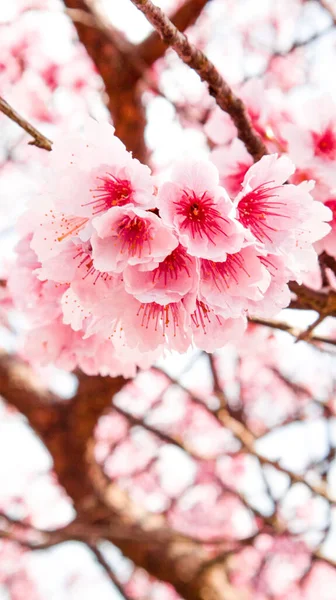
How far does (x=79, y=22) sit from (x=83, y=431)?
6.31ft

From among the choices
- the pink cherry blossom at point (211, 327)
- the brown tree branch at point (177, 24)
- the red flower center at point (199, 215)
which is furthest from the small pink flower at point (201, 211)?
the brown tree branch at point (177, 24)

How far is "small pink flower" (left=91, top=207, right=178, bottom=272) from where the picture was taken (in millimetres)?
724

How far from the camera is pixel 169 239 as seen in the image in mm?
750

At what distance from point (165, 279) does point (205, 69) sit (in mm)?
380

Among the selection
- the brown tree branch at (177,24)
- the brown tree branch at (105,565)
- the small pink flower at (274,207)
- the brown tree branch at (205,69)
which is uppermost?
the brown tree branch at (177,24)

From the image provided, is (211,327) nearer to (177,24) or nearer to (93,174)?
(93,174)

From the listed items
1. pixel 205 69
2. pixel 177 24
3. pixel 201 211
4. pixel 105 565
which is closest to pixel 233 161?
pixel 205 69

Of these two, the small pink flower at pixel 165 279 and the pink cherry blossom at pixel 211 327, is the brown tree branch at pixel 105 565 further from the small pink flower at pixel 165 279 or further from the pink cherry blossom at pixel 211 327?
the small pink flower at pixel 165 279

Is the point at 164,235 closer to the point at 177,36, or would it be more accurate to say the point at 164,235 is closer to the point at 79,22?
the point at 177,36

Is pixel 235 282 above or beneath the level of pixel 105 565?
above

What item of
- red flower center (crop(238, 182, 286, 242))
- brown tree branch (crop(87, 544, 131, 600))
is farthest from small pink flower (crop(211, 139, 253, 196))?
brown tree branch (crop(87, 544, 131, 600))

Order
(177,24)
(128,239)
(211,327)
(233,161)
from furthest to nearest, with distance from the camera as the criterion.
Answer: (177,24)
(233,161)
(211,327)
(128,239)

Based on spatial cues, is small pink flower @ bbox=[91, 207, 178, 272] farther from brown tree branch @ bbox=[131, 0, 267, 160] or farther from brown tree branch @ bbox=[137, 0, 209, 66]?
brown tree branch @ bbox=[137, 0, 209, 66]

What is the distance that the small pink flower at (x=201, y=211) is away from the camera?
0.73 meters
